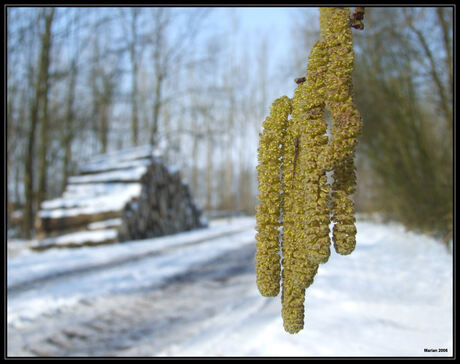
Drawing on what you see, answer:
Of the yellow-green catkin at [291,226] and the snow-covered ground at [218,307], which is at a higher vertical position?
the yellow-green catkin at [291,226]

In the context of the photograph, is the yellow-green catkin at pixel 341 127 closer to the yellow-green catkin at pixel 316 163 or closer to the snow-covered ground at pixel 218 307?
the yellow-green catkin at pixel 316 163

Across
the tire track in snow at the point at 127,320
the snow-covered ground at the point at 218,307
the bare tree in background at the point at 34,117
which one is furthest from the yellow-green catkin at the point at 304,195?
the bare tree in background at the point at 34,117

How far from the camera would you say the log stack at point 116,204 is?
7.77 meters

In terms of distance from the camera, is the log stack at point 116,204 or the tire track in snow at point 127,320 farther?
the log stack at point 116,204

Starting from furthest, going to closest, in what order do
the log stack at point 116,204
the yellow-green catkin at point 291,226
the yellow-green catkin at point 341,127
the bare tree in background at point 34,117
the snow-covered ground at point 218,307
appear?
1. the bare tree in background at point 34,117
2. the log stack at point 116,204
3. the snow-covered ground at point 218,307
4. the yellow-green catkin at point 291,226
5. the yellow-green catkin at point 341,127

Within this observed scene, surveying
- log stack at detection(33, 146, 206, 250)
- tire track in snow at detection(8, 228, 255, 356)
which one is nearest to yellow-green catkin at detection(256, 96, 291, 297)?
tire track in snow at detection(8, 228, 255, 356)

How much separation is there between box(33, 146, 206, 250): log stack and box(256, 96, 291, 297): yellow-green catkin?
6972 millimetres

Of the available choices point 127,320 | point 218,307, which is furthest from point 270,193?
point 218,307

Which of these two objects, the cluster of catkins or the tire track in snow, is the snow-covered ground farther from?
the cluster of catkins

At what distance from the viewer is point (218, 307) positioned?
4.24 m

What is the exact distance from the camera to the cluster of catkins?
101 cm

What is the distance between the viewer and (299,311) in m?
1.16

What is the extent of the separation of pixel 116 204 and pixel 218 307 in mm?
4850

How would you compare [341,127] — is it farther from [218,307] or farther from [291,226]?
[218,307]
